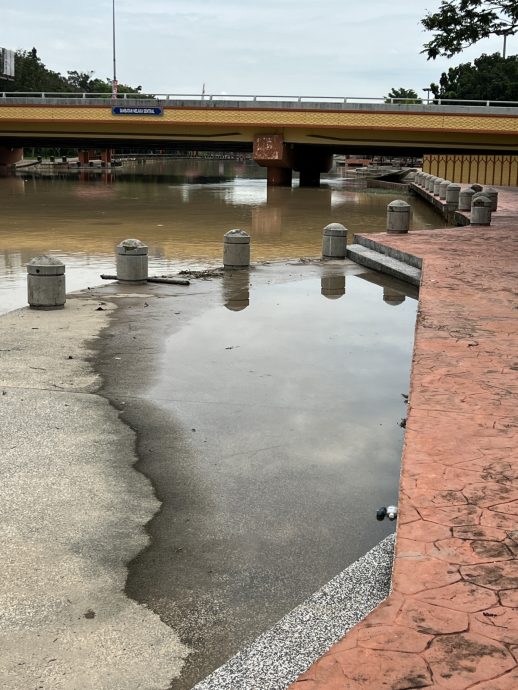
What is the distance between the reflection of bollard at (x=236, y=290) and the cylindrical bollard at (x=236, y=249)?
254 mm

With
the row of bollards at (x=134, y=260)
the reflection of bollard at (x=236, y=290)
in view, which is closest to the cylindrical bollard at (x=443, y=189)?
the row of bollards at (x=134, y=260)

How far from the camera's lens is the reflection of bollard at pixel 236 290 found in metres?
11.6

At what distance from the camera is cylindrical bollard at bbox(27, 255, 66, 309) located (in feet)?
35.0

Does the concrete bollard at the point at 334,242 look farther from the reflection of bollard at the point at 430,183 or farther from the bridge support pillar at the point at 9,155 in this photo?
the bridge support pillar at the point at 9,155

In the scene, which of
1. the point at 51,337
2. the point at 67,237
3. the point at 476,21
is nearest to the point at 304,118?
the point at 476,21

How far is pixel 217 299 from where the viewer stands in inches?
470

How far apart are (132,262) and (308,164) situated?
151ft

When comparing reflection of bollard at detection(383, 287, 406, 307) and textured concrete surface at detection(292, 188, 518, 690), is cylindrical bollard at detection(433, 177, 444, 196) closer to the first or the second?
reflection of bollard at detection(383, 287, 406, 307)

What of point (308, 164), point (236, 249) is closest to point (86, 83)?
point (308, 164)

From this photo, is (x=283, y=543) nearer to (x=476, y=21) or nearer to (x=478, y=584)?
(x=478, y=584)

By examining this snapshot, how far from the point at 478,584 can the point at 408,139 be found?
146 feet

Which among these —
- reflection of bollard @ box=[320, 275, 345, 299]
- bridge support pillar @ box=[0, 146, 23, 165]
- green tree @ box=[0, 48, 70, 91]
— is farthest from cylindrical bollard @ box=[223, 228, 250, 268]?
green tree @ box=[0, 48, 70, 91]

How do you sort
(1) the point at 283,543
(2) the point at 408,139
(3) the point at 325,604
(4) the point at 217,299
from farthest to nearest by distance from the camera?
(2) the point at 408,139 < (4) the point at 217,299 < (1) the point at 283,543 < (3) the point at 325,604

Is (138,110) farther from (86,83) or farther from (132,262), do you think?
(86,83)
